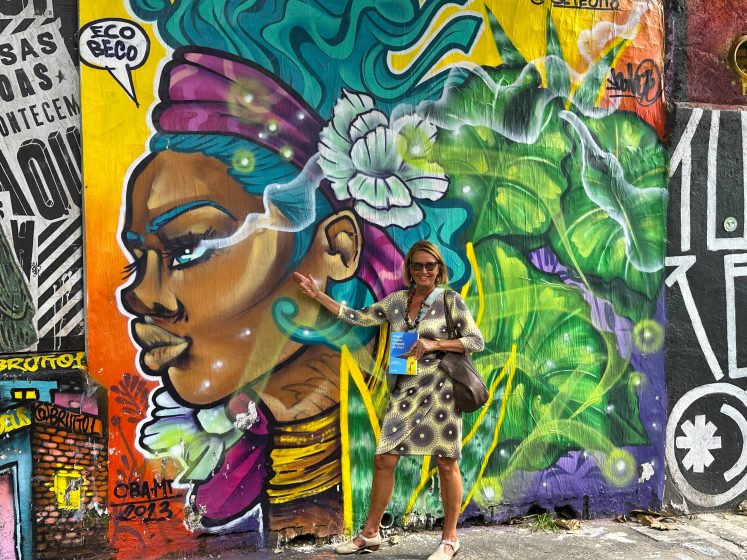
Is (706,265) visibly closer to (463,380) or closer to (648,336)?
(648,336)

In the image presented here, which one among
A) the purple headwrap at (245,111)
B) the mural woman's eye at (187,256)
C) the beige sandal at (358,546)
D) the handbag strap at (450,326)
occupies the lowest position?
the beige sandal at (358,546)

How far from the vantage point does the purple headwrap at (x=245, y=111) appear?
4.21 m

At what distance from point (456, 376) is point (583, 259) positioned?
52.1 inches

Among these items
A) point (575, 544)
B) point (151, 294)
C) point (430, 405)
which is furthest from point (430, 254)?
point (575, 544)

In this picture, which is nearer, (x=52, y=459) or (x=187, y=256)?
(x=52, y=459)

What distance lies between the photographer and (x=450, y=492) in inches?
164

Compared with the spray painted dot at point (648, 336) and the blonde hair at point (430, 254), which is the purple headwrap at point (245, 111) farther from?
the spray painted dot at point (648, 336)

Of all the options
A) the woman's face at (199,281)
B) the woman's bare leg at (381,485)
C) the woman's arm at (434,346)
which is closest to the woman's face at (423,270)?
the woman's arm at (434,346)

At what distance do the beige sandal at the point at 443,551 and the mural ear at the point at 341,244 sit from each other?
5.36 feet

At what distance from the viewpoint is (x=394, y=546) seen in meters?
4.34

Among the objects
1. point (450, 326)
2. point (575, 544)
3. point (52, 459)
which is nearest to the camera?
point (52, 459)

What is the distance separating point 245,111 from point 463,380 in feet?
6.56
